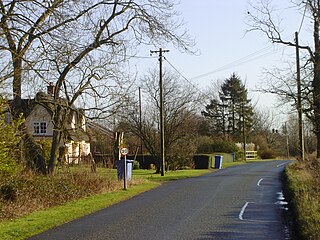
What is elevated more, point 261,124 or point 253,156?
point 261,124

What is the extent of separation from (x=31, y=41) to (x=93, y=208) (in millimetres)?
5944

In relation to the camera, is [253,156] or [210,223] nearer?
[210,223]

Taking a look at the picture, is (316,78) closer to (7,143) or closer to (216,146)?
(7,143)

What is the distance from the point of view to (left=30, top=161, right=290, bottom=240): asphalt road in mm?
12156

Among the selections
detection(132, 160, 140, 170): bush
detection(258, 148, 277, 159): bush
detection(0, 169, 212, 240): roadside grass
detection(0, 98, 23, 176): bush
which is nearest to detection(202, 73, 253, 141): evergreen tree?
detection(258, 148, 277, 159): bush

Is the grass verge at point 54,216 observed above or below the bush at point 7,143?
below

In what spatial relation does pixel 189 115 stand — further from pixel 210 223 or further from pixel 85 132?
pixel 210 223

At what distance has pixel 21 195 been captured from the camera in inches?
733

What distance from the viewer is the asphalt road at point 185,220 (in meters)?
12.2

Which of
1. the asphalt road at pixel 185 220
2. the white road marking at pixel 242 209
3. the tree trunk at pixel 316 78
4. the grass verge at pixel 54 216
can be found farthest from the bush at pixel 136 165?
the white road marking at pixel 242 209

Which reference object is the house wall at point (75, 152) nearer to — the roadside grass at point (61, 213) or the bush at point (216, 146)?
the roadside grass at point (61, 213)

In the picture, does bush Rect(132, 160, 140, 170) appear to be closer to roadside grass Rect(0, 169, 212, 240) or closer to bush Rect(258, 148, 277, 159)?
roadside grass Rect(0, 169, 212, 240)

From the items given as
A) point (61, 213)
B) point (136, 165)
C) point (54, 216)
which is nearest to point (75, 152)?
point (136, 165)

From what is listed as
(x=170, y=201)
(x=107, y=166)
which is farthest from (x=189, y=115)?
(x=170, y=201)
